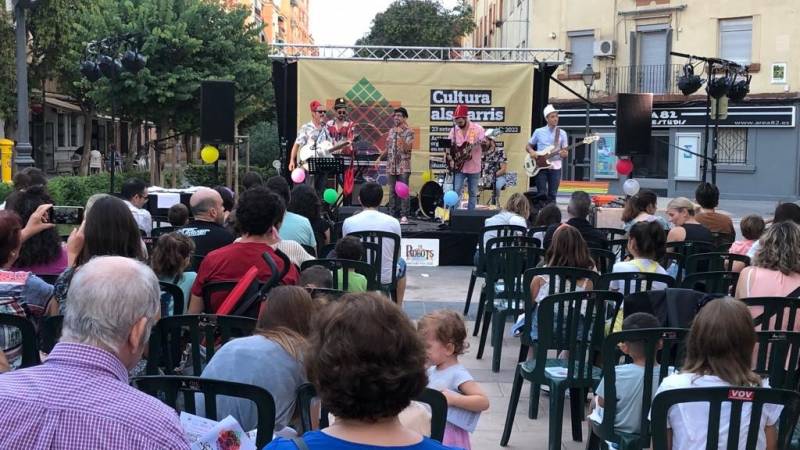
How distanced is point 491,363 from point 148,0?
1551cm

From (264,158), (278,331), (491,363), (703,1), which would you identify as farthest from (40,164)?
(278,331)

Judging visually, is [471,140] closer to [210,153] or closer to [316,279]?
[210,153]

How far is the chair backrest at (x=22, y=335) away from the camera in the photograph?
3238 mm

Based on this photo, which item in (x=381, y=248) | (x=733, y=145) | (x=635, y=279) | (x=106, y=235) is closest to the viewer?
(x=106, y=235)

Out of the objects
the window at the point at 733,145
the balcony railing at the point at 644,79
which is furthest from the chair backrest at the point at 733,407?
the balcony railing at the point at 644,79

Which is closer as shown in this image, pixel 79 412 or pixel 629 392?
pixel 79 412

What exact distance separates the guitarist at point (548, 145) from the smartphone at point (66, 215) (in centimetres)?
893

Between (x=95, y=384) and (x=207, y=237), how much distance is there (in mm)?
3564

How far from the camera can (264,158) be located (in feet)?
95.1

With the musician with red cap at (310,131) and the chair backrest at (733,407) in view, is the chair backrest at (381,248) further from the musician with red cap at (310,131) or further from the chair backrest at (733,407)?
the musician with red cap at (310,131)

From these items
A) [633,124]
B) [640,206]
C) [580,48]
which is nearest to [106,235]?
[640,206]

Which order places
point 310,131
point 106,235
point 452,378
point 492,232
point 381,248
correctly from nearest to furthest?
point 452,378 → point 106,235 → point 381,248 → point 492,232 → point 310,131

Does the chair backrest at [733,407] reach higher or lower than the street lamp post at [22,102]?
lower

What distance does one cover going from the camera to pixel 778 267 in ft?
15.1
